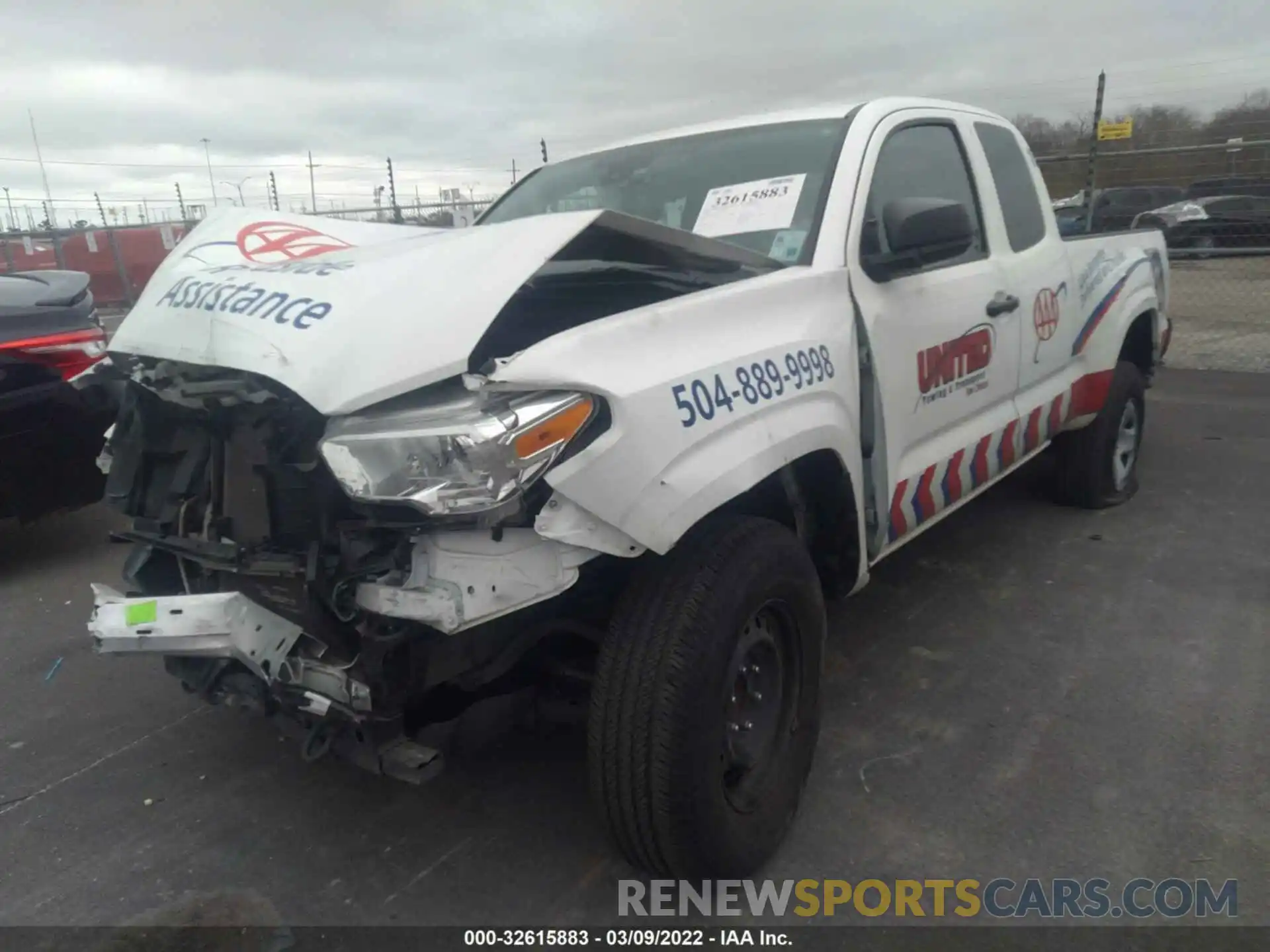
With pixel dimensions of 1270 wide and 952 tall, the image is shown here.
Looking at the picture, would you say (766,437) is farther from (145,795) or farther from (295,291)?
(145,795)

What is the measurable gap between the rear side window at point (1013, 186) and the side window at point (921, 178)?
25 centimetres

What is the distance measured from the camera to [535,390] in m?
1.99

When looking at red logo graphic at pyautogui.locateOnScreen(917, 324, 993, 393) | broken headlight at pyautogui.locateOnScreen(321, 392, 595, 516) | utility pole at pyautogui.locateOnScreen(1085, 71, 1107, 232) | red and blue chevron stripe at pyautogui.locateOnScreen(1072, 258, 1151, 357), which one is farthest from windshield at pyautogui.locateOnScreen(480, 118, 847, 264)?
utility pole at pyautogui.locateOnScreen(1085, 71, 1107, 232)

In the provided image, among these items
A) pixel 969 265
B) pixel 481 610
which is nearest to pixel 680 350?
pixel 481 610

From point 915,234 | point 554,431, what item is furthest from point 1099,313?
point 554,431

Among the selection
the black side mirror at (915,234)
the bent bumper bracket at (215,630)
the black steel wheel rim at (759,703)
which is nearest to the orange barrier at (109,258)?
the bent bumper bracket at (215,630)

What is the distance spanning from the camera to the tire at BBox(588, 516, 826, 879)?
83.3 inches

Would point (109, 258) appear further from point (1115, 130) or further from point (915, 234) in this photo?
point (915, 234)

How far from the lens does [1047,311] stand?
409 cm

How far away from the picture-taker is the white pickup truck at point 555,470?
1998 mm

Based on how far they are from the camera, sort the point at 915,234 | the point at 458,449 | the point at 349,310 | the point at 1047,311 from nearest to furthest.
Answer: the point at 458,449, the point at 349,310, the point at 915,234, the point at 1047,311

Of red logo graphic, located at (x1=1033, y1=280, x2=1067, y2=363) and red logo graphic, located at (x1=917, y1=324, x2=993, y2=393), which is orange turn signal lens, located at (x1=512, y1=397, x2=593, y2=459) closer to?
red logo graphic, located at (x1=917, y1=324, x2=993, y2=393)

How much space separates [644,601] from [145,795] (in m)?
1.79

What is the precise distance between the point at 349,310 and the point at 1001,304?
249 cm
